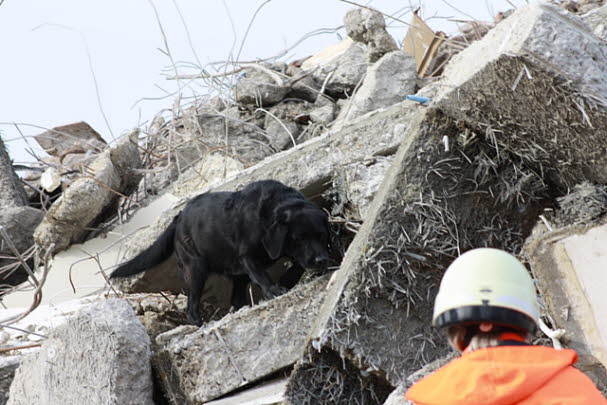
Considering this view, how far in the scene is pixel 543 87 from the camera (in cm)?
355

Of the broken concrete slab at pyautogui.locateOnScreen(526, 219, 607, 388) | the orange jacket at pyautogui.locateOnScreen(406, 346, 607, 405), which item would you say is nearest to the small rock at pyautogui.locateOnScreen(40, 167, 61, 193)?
the broken concrete slab at pyautogui.locateOnScreen(526, 219, 607, 388)

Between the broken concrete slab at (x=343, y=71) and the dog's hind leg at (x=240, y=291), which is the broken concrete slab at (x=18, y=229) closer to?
the dog's hind leg at (x=240, y=291)

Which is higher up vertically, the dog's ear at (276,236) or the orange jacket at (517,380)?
the orange jacket at (517,380)

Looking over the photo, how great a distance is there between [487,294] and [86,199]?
487 centimetres

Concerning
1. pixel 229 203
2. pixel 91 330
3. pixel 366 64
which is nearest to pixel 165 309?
pixel 229 203

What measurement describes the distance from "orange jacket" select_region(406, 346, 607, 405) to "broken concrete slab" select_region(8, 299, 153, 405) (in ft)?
8.09

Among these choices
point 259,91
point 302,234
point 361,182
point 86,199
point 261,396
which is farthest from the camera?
point 259,91

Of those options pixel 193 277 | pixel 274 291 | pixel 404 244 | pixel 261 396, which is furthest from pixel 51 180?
pixel 404 244

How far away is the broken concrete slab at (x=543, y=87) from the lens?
11.5ft

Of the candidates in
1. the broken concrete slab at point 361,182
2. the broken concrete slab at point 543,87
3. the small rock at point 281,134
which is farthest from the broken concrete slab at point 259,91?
the broken concrete slab at point 543,87

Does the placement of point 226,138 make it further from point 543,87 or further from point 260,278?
point 543,87

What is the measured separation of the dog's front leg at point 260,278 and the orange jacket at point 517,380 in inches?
114

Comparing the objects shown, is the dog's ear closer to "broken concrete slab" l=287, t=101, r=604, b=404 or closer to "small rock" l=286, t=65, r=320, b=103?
"broken concrete slab" l=287, t=101, r=604, b=404

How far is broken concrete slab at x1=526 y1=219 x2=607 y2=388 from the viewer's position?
3.55m
